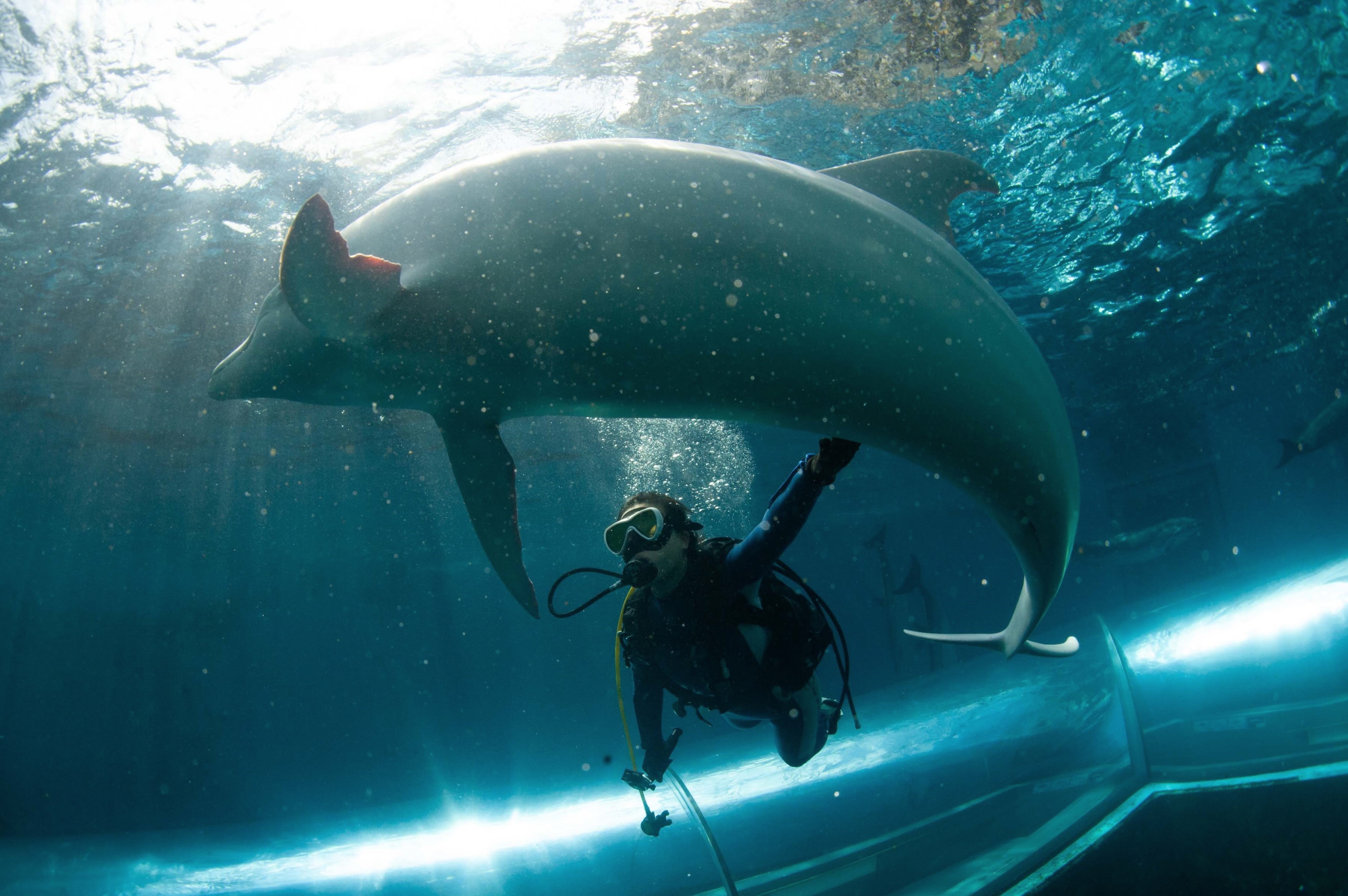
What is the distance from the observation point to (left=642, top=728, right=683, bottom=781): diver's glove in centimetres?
500

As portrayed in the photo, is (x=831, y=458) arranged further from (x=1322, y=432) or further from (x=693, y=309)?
(x=1322, y=432)

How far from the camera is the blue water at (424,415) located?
796cm

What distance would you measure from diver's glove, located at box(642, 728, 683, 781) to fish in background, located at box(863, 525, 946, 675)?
1140 cm

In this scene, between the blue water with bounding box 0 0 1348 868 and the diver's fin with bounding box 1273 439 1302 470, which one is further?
the diver's fin with bounding box 1273 439 1302 470

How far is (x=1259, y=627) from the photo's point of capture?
12445 millimetres

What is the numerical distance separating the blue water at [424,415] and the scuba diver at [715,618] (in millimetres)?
6596

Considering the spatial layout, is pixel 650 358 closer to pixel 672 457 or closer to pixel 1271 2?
pixel 1271 2

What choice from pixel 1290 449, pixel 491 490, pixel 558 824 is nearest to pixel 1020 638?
pixel 491 490

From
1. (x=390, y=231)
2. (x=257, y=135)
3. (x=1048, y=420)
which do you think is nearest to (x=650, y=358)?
(x=390, y=231)

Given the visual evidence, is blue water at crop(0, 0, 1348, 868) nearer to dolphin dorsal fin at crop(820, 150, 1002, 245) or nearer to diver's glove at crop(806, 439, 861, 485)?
dolphin dorsal fin at crop(820, 150, 1002, 245)

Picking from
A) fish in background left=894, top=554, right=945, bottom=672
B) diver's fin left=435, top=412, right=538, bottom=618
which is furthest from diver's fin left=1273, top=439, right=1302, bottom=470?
diver's fin left=435, top=412, right=538, bottom=618

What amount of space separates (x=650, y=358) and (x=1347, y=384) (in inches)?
1434

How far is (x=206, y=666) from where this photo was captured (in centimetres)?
3234

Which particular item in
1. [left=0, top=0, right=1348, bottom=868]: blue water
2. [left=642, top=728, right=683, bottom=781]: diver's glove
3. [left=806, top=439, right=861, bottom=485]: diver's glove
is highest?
[left=0, top=0, right=1348, bottom=868]: blue water
